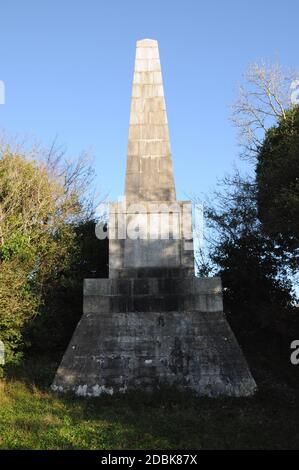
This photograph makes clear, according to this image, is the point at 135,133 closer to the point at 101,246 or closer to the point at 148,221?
the point at 148,221

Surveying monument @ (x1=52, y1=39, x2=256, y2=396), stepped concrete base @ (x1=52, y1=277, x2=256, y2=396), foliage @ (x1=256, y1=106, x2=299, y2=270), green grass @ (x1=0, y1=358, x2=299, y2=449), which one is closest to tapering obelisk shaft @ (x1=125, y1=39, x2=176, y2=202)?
monument @ (x1=52, y1=39, x2=256, y2=396)

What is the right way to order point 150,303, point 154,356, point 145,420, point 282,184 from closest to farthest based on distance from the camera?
point 145,420 < point 154,356 < point 150,303 < point 282,184

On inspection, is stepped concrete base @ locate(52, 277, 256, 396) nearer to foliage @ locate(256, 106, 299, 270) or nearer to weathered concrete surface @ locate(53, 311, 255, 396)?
weathered concrete surface @ locate(53, 311, 255, 396)

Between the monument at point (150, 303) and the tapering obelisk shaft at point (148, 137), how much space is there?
0.10ft

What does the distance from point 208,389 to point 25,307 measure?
20.8 ft

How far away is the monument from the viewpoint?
36.0ft

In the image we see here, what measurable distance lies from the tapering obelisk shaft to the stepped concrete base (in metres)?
2.65

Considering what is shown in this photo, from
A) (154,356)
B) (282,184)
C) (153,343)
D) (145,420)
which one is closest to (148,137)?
(282,184)

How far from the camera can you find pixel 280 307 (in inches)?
607

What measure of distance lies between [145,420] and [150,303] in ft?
11.9

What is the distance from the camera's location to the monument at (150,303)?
432 inches

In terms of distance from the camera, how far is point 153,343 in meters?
11.4

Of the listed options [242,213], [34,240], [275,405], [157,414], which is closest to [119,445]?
[157,414]

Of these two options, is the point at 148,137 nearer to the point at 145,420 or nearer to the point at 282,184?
the point at 282,184
